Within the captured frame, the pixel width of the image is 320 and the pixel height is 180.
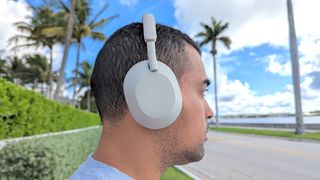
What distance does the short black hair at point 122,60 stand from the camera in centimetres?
104

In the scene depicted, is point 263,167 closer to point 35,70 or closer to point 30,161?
point 30,161

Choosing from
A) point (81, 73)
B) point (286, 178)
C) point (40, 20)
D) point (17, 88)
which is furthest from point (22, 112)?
point (81, 73)

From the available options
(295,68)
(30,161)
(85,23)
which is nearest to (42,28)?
(85,23)

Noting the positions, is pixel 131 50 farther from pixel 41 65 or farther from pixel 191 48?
pixel 41 65

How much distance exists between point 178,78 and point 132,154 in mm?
264

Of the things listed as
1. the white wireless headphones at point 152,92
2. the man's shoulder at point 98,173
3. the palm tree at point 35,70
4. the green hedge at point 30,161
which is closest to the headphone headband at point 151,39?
the white wireless headphones at point 152,92

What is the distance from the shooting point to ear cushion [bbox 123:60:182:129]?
985 mm

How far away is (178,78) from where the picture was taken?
3.46 ft

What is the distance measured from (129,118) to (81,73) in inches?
2160

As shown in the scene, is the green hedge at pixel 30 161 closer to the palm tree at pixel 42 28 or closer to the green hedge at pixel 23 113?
the green hedge at pixel 23 113

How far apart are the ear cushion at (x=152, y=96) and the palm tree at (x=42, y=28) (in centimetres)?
2377

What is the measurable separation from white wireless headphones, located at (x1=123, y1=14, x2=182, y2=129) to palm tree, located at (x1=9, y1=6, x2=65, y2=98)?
78.0 feet

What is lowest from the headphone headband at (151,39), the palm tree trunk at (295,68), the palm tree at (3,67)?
the headphone headband at (151,39)

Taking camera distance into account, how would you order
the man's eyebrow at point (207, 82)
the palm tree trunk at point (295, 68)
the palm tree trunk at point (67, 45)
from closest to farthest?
1. the man's eyebrow at point (207, 82)
2. the palm tree trunk at point (67, 45)
3. the palm tree trunk at point (295, 68)
